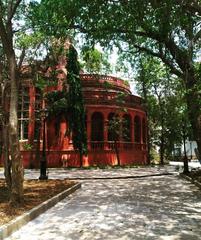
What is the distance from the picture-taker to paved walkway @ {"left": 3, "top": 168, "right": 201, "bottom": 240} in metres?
8.56

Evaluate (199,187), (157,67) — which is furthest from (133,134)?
(199,187)

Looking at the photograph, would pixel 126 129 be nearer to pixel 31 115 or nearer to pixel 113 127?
pixel 113 127

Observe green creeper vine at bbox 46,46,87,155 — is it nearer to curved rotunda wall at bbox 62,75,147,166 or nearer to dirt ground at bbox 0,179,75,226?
curved rotunda wall at bbox 62,75,147,166

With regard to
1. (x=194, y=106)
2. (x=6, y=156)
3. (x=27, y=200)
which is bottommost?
(x=27, y=200)

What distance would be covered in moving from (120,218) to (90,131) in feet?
83.3

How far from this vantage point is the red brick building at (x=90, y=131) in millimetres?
35000

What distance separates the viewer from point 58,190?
15977mm

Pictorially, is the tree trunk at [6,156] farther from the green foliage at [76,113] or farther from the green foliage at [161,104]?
the green foliage at [161,104]

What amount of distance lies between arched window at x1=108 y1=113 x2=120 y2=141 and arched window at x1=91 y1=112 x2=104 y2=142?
810 mm

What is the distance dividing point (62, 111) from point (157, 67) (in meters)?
8.90

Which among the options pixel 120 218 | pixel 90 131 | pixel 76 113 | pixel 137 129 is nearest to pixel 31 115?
pixel 76 113

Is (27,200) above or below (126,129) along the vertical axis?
below

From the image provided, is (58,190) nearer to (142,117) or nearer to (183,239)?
(183,239)

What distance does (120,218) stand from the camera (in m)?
10.4
